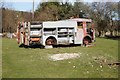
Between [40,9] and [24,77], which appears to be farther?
[40,9]

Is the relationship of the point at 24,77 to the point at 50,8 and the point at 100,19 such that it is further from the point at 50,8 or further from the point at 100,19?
the point at 100,19

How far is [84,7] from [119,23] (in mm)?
9888

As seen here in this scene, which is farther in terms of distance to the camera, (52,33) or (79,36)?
(79,36)

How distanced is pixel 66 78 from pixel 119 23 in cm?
5732

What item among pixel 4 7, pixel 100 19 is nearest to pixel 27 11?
pixel 4 7

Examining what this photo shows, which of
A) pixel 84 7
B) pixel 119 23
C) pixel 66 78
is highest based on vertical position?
pixel 84 7

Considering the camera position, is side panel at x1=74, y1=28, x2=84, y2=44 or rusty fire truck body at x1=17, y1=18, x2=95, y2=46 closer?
rusty fire truck body at x1=17, y1=18, x2=95, y2=46

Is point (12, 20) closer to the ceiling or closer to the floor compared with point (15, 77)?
closer to the ceiling

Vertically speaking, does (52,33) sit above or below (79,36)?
above

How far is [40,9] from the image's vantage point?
207 feet

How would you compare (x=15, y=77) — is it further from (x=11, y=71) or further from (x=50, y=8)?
(x=50, y=8)

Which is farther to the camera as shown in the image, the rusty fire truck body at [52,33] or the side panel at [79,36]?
the side panel at [79,36]

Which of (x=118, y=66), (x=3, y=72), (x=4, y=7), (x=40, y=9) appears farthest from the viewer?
(x=40, y=9)

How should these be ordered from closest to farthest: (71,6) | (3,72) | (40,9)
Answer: (3,72) → (40,9) → (71,6)
